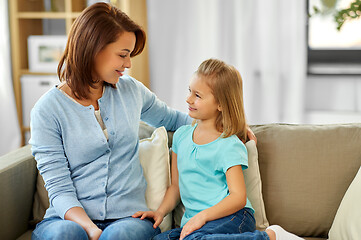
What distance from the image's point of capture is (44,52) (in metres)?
3.32

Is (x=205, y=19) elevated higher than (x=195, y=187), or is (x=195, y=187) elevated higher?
(x=205, y=19)

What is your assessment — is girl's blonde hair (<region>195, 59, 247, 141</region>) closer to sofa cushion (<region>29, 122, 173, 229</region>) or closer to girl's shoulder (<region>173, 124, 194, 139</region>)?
girl's shoulder (<region>173, 124, 194, 139</region>)

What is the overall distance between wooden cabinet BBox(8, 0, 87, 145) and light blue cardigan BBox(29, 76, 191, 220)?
1.77 m

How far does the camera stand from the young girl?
1.52 metres

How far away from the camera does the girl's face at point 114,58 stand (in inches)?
61.4

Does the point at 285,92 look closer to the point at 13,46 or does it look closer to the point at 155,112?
the point at 155,112

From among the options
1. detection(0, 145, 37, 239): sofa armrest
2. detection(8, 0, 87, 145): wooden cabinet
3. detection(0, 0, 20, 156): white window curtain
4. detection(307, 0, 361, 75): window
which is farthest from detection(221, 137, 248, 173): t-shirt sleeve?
detection(0, 0, 20, 156): white window curtain

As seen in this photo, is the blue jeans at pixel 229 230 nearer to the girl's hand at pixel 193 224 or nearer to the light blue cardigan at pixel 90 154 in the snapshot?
the girl's hand at pixel 193 224

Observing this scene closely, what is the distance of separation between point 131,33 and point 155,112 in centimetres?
34

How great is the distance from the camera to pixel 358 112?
121 inches

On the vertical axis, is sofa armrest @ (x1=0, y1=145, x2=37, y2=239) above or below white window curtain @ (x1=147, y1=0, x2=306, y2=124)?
below

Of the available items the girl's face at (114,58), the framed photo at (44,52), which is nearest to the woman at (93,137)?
the girl's face at (114,58)

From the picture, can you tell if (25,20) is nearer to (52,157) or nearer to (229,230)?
(52,157)

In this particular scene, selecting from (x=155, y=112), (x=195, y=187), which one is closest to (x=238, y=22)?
(x=155, y=112)
